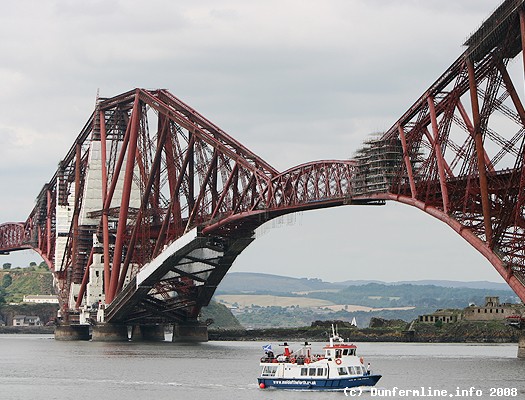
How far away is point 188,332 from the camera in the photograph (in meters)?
176

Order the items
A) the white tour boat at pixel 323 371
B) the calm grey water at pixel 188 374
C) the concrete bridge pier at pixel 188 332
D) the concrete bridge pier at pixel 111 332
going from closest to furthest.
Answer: the white tour boat at pixel 323 371, the calm grey water at pixel 188 374, the concrete bridge pier at pixel 111 332, the concrete bridge pier at pixel 188 332

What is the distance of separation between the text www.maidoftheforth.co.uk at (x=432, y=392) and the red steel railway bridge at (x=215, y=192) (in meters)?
15.5

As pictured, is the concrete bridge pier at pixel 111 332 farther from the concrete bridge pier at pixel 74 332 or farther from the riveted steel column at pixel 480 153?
the riveted steel column at pixel 480 153

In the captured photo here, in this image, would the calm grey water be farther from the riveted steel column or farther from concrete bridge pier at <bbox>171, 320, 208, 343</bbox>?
concrete bridge pier at <bbox>171, 320, 208, 343</bbox>

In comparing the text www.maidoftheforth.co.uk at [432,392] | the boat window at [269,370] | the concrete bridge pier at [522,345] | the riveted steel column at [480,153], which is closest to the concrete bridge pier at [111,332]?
the concrete bridge pier at [522,345]

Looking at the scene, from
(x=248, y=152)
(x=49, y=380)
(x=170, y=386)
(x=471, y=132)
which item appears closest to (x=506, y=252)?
(x=471, y=132)

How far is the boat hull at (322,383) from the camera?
89312 millimetres

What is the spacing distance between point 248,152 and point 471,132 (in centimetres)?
5184

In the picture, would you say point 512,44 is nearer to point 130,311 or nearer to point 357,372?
point 357,372

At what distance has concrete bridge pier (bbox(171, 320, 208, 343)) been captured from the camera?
175 meters

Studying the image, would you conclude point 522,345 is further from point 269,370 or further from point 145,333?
point 145,333

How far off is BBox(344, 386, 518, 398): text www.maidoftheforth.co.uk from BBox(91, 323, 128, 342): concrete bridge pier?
87153 mm

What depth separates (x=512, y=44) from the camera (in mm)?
105312

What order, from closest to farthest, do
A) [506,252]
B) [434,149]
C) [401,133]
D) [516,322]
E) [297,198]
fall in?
[506,252] < [434,149] < [401,133] < [516,322] < [297,198]
